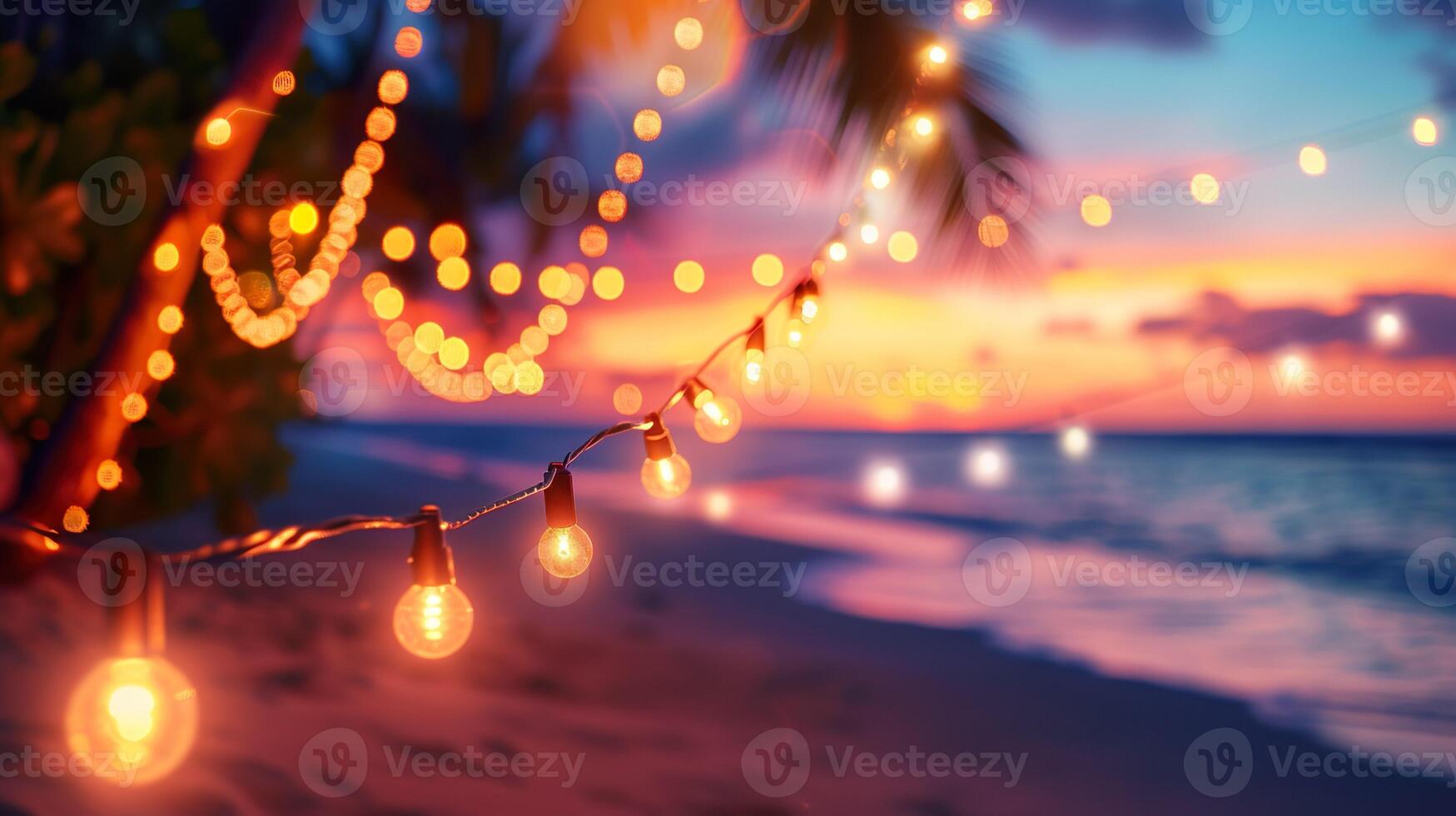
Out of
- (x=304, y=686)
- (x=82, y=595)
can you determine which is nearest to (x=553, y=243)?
(x=82, y=595)

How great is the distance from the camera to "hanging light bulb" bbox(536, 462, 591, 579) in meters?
1.79

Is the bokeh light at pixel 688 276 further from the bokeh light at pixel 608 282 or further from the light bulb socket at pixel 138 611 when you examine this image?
the light bulb socket at pixel 138 611

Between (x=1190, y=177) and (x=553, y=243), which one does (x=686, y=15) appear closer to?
(x=1190, y=177)

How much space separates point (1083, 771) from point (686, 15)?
12.1 ft

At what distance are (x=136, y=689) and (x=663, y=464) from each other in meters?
1.10

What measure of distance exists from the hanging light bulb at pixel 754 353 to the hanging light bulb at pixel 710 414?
284 millimetres

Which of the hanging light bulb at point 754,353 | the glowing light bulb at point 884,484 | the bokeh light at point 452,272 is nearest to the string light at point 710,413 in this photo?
the hanging light bulb at point 754,353

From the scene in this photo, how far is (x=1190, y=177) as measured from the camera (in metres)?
3.97

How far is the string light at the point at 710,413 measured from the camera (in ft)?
7.27

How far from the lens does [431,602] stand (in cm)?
155

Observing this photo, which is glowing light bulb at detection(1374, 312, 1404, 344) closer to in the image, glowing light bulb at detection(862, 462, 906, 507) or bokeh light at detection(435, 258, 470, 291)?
bokeh light at detection(435, 258, 470, 291)

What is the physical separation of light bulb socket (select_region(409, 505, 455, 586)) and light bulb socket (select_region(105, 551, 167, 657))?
15.4 inches

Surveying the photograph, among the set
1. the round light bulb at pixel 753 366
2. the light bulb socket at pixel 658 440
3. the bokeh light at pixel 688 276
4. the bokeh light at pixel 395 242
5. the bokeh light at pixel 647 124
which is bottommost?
the light bulb socket at pixel 658 440

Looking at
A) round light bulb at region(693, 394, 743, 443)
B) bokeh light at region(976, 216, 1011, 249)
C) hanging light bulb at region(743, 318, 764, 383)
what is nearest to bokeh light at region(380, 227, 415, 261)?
bokeh light at region(976, 216, 1011, 249)
